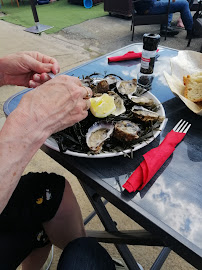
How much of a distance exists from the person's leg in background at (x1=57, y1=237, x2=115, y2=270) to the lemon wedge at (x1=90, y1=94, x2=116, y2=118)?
0.58 metres

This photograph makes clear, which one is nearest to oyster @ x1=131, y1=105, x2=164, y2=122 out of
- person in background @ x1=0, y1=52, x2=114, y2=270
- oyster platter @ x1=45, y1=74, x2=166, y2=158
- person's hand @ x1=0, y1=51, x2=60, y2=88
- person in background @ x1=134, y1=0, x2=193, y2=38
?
oyster platter @ x1=45, y1=74, x2=166, y2=158

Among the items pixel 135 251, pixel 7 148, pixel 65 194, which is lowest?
pixel 135 251

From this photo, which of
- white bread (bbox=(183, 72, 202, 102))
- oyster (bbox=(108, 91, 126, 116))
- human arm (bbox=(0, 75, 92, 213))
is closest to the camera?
human arm (bbox=(0, 75, 92, 213))

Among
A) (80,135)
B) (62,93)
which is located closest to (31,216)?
(80,135)

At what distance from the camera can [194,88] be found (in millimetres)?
1136

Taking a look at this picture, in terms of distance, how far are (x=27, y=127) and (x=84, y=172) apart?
28cm

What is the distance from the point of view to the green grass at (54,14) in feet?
24.1

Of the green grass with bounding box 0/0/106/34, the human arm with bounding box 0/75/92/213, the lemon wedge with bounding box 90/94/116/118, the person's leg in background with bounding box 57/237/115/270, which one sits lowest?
the green grass with bounding box 0/0/106/34

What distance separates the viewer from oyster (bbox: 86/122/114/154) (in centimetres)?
89

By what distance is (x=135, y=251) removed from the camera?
1.70 meters

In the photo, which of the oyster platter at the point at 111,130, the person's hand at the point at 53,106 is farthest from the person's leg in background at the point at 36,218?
the person's hand at the point at 53,106

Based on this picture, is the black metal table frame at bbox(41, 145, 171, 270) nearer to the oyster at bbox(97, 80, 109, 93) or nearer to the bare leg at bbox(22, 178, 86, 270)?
the bare leg at bbox(22, 178, 86, 270)

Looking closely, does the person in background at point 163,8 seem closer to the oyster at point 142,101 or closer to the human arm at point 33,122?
the oyster at point 142,101

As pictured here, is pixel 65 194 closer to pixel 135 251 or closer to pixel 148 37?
pixel 135 251
